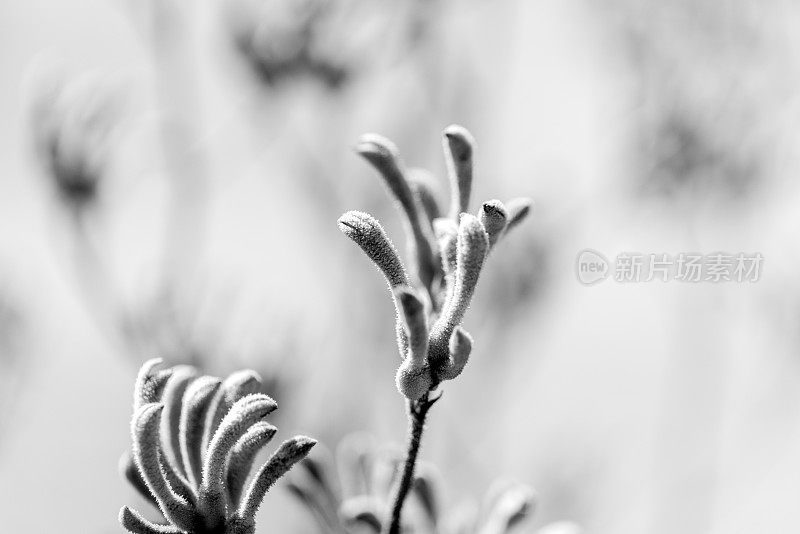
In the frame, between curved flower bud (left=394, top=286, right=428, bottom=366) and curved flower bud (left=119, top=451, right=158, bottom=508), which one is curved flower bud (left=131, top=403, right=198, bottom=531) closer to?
curved flower bud (left=119, top=451, right=158, bottom=508)

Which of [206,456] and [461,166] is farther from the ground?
[461,166]

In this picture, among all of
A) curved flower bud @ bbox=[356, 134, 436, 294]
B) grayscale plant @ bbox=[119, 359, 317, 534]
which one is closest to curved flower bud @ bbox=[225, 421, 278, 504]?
grayscale plant @ bbox=[119, 359, 317, 534]

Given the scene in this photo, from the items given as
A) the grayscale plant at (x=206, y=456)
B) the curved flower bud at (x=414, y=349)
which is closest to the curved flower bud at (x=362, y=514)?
the grayscale plant at (x=206, y=456)

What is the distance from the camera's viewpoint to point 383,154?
2.76ft

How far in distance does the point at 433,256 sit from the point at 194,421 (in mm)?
279

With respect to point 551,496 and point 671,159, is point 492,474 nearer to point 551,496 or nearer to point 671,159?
point 551,496

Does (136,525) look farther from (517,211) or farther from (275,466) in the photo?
(517,211)

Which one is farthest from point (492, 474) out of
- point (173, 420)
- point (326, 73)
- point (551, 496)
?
point (173, 420)

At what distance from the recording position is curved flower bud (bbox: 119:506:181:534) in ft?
2.38

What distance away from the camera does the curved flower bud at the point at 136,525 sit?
0.73 meters

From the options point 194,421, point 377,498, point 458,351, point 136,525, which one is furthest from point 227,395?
point 377,498

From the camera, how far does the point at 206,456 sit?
75 cm

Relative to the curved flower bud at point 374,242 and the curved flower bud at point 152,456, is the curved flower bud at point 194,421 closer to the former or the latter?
the curved flower bud at point 152,456

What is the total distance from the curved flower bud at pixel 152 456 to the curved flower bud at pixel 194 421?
63 millimetres
